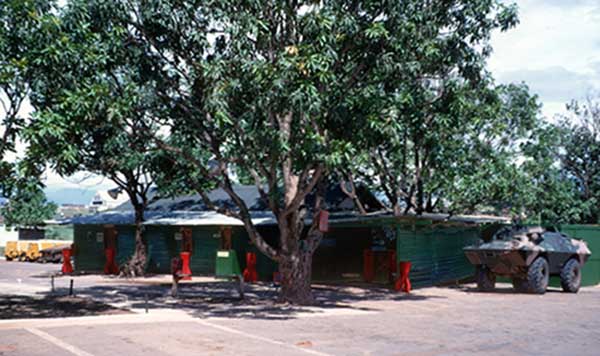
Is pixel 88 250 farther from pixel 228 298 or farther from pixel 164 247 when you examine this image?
pixel 228 298

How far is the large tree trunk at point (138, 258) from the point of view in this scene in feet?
98.2

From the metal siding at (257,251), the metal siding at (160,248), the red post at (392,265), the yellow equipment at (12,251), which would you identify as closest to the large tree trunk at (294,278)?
the red post at (392,265)

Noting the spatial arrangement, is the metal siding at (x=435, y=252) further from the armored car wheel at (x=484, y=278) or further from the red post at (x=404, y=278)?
the armored car wheel at (x=484, y=278)

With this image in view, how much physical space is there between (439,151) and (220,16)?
12.3 meters

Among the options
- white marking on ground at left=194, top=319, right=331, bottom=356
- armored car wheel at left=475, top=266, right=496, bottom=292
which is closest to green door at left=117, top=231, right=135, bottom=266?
armored car wheel at left=475, top=266, right=496, bottom=292

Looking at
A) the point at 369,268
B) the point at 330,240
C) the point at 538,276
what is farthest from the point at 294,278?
the point at 330,240

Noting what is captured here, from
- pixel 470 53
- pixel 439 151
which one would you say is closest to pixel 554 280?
pixel 439 151

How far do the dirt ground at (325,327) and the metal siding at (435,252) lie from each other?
7.81 ft

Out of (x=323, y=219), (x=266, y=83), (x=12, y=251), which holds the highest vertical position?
(x=266, y=83)

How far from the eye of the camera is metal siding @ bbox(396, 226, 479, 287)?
24.9 metres

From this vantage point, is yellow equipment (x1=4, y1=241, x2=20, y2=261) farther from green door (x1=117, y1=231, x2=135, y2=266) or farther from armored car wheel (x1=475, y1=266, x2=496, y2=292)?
armored car wheel (x1=475, y1=266, x2=496, y2=292)

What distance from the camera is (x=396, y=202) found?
2978 centimetres

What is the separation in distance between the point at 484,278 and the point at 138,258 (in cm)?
1369

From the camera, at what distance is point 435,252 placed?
26.3 m
